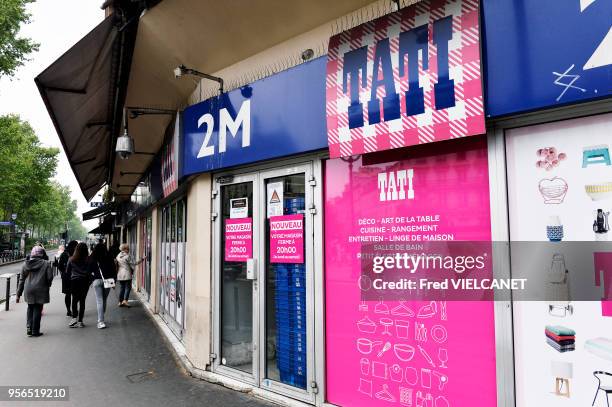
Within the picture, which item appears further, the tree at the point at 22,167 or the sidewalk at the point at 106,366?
the tree at the point at 22,167

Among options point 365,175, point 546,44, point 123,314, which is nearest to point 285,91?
point 365,175

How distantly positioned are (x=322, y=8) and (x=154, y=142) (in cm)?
559

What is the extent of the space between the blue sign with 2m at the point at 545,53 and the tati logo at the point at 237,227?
9.81 ft

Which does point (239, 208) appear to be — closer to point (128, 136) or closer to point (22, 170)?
point (128, 136)

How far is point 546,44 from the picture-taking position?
2.71 metres

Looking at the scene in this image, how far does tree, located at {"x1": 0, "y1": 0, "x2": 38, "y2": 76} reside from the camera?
58.5 feet

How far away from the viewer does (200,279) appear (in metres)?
5.58

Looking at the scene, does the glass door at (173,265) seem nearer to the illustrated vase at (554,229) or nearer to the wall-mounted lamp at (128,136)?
the wall-mounted lamp at (128,136)

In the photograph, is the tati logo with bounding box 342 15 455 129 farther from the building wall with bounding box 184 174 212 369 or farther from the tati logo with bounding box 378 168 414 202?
the building wall with bounding box 184 174 212 369

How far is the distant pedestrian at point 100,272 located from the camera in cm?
850

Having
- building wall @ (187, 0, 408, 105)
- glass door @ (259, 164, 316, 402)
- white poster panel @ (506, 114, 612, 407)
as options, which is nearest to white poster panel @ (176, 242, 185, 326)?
building wall @ (187, 0, 408, 105)

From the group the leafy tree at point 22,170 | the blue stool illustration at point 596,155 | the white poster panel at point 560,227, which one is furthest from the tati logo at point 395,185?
the leafy tree at point 22,170

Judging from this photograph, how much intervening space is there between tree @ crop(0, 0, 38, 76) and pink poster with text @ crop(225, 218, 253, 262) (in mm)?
18559

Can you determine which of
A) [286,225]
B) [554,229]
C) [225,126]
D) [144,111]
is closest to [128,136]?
[144,111]
